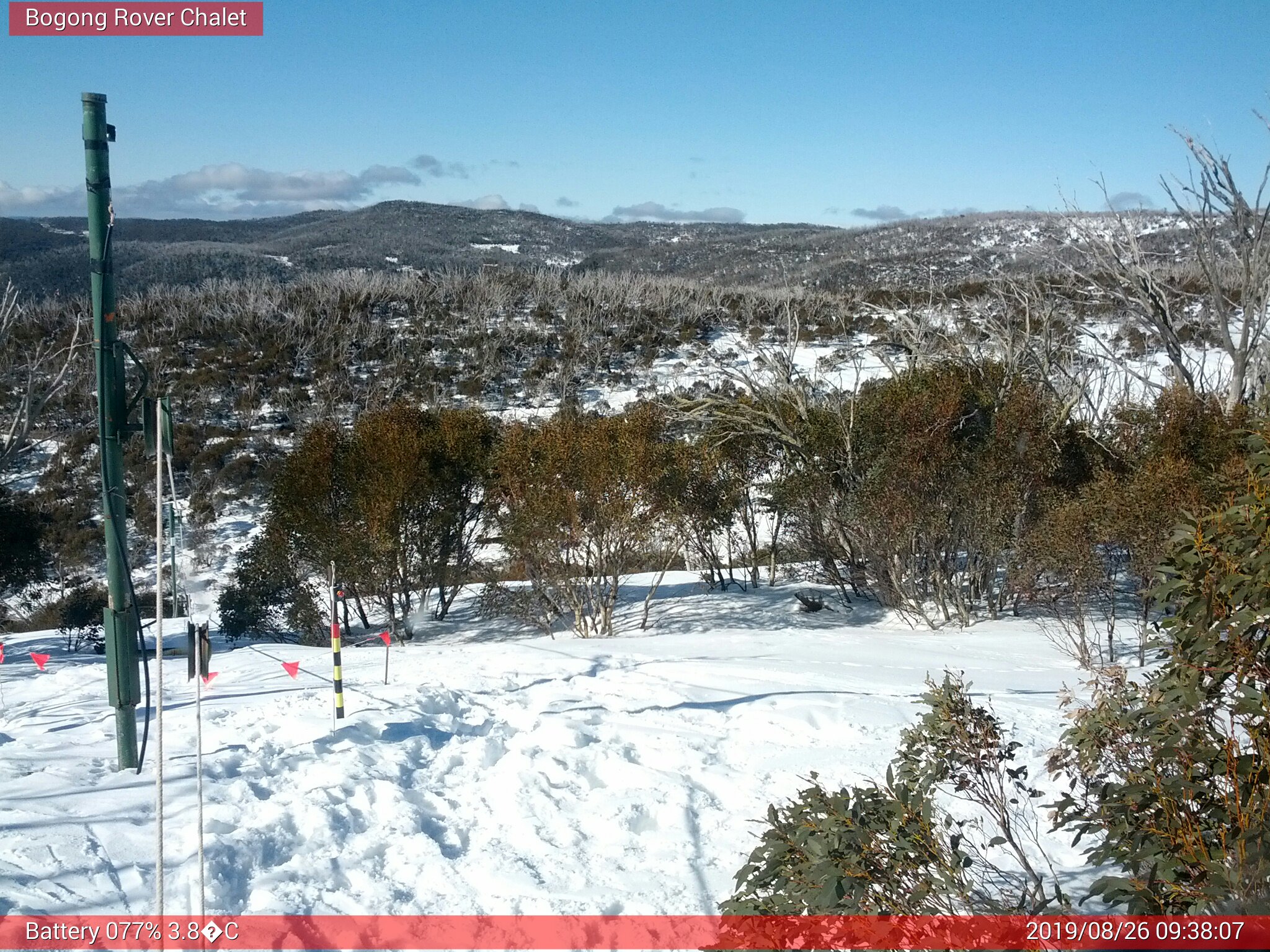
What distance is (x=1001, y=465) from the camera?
13.7 meters

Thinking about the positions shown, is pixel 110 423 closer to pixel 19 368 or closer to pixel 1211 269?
pixel 1211 269

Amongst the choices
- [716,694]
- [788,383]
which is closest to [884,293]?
[788,383]

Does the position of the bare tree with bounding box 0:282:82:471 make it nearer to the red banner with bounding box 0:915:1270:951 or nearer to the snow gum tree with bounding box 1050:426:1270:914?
the red banner with bounding box 0:915:1270:951

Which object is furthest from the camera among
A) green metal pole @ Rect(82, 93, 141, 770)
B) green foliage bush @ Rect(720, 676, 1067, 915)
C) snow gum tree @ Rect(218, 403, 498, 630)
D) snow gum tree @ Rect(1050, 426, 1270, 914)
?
snow gum tree @ Rect(218, 403, 498, 630)

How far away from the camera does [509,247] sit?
328 feet

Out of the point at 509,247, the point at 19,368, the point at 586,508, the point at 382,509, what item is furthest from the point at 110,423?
the point at 509,247

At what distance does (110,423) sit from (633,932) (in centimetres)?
413

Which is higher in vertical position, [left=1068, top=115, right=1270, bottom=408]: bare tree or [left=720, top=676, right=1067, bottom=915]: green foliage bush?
[left=1068, top=115, right=1270, bottom=408]: bare tree

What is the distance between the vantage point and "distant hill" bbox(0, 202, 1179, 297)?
68375mm

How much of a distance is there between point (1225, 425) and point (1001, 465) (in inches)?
138

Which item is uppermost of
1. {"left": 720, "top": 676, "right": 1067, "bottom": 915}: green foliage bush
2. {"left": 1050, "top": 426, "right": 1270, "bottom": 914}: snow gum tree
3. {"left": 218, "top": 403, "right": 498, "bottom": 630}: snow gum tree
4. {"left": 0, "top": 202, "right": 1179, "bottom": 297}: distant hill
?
{"left": 0, "top": 202, "right": 1179, "bottom": 297}: distant hill

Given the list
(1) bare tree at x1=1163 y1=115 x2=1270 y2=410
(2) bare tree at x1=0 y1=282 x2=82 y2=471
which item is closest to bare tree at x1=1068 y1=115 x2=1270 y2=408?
(1) bare tree at x1=1163 y1=115 x2=1270 y2=410

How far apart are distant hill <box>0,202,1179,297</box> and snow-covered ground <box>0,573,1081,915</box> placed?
4976cm

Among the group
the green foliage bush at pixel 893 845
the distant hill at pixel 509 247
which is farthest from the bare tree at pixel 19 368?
the distant hill at pixel 509 247
